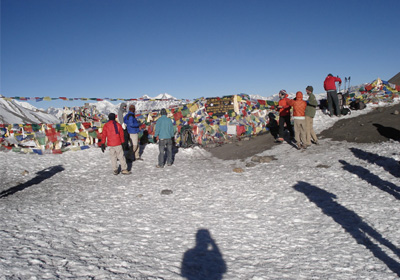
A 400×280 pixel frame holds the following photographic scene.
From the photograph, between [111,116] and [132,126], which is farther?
[132,126]

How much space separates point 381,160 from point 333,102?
806 cm

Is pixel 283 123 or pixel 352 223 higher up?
pixel 283 123

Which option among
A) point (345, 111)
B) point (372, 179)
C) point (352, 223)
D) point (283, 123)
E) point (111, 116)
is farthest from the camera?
point (345, 111)

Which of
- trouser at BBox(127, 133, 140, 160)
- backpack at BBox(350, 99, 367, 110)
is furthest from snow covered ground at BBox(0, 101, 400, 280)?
backpack at BBox(350, 99, 367, 110)

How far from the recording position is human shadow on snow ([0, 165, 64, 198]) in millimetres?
8609

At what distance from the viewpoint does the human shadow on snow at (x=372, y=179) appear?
6863 millimetres

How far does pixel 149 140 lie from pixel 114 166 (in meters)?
6.30

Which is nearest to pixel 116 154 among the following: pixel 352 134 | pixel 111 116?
pixel 111 116

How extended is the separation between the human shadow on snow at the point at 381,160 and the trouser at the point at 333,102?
5941 millimetres

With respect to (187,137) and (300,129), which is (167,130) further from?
(300,129)

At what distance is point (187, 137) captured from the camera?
16594 millimetres

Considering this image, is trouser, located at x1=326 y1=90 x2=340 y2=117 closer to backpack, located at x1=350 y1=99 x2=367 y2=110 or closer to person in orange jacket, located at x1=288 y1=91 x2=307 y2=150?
backpack, located at x1=350 y1=99 x2=367 y2=110

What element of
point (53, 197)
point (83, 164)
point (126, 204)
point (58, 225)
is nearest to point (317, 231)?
point (126, 204)

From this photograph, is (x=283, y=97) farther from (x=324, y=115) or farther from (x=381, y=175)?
(x=381, y=175)
